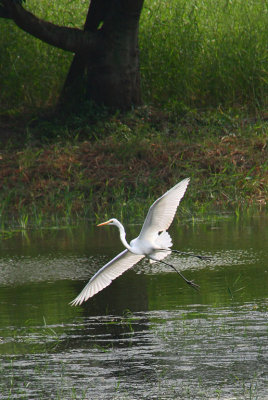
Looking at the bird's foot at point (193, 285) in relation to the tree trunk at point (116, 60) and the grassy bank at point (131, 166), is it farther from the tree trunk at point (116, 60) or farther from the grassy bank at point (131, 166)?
the tree trunk at point (116, 60)

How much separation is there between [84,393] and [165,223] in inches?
105

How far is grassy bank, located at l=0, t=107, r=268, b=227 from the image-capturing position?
1344 centimetres

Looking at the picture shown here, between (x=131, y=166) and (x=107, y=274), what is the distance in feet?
22.8

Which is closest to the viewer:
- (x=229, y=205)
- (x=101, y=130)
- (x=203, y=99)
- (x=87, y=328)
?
(x=87, y=328)

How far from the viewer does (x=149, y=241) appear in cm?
786

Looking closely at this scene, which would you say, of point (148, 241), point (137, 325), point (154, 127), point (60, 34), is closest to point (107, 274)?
point (148, 241)

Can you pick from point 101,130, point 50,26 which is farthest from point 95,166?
point 50,26

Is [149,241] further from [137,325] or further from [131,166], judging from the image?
[131,166]

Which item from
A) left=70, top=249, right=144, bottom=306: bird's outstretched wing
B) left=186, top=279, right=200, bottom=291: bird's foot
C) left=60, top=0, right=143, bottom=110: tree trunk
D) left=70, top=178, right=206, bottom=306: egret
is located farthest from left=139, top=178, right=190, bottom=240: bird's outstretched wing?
left=60, top=0, right=143, bottom=110: tree trunk

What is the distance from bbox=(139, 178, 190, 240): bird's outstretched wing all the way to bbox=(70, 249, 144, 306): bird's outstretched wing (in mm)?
265

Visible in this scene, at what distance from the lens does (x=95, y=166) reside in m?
14.6

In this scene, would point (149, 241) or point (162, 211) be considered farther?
point (149, 241)

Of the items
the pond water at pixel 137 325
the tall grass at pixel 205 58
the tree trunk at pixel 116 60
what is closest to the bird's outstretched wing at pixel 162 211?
the pond water at pixel 137 325

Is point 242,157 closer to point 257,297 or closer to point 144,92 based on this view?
point 144,92
